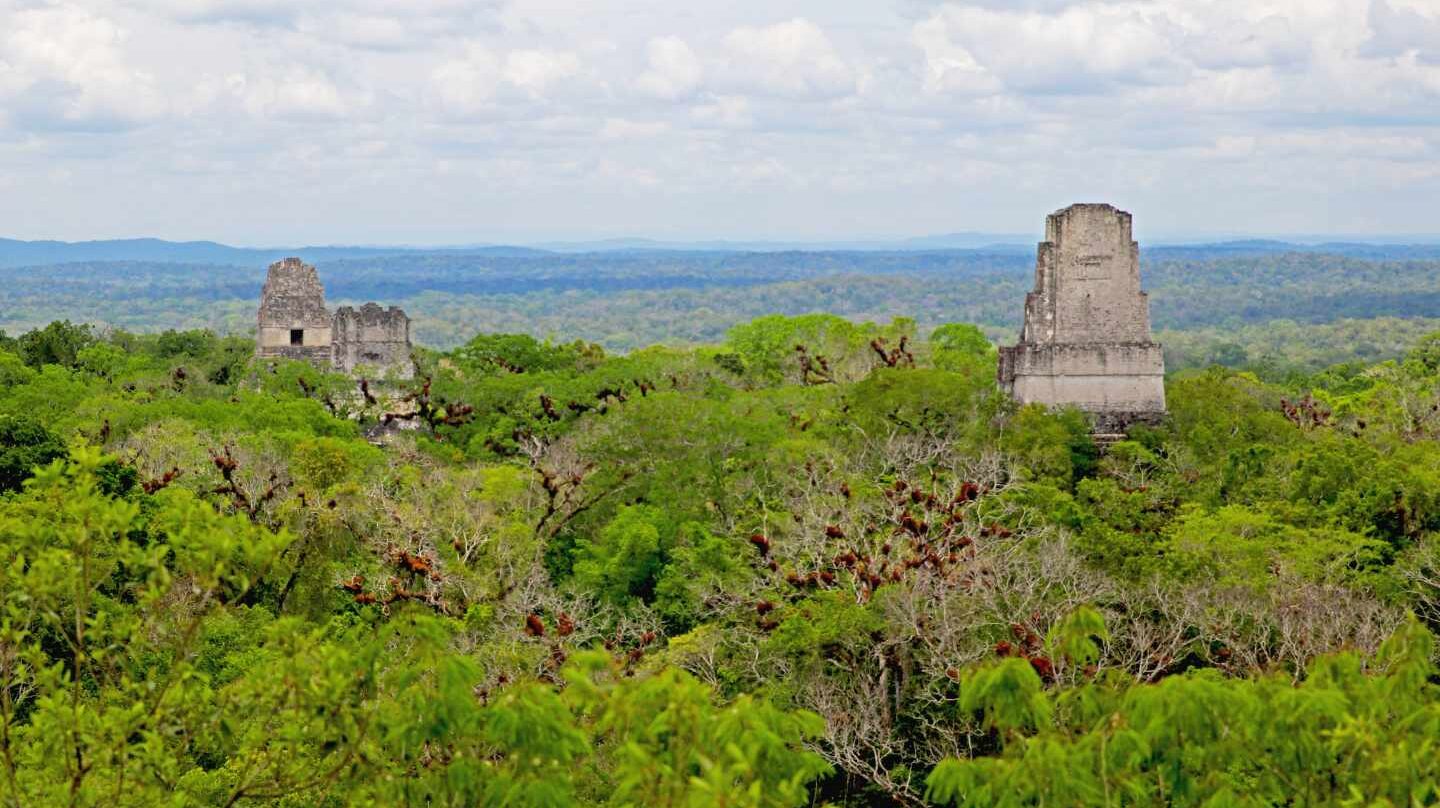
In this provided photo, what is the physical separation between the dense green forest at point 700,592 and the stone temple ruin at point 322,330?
184cm

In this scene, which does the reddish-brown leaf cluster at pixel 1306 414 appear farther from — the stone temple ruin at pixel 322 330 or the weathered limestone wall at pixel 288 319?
the weathered limestone wall at pixel 288 319

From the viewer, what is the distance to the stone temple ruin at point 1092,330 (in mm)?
30484

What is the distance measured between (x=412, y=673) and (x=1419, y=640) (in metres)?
5.90

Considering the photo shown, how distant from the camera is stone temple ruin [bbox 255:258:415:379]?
42.3 metres

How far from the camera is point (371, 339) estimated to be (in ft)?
140

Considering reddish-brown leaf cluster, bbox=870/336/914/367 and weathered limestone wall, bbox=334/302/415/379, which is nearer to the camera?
reddish-brown leaf cluster, bbox=870/336/914/367

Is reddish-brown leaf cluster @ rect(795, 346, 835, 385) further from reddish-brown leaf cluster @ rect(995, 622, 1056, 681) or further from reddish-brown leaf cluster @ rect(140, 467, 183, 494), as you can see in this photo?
reddish-brown leaf cluster @ rect(995, 622, 1056, 681)

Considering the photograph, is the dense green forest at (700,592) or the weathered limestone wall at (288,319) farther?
the weathered limestone wall at (288,319)

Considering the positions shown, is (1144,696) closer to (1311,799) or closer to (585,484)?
(1311,799)

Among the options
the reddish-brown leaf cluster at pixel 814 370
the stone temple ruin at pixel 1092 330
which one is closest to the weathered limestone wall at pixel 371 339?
the reddish-brown leaf cluster at pixel 814 370

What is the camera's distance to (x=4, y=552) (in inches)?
460

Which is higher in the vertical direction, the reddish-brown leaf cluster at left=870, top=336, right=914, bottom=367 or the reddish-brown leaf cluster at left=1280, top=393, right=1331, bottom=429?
the reddish-brown leaf cluster at left=870, top=336, right=914, bottom=367

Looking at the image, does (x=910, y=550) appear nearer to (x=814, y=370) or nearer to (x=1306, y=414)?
(x=1306, y=414)

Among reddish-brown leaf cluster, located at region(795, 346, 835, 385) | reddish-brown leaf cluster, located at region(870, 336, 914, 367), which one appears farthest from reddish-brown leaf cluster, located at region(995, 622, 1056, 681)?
reddish-brown leaf cluster, located at region(795, 346, 835, 385)
